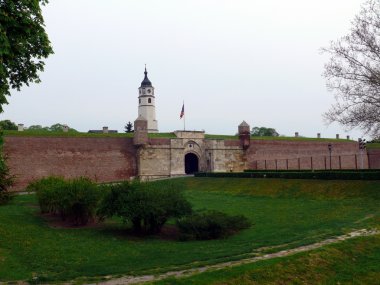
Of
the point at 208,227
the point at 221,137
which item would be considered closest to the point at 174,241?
the point at 208,227

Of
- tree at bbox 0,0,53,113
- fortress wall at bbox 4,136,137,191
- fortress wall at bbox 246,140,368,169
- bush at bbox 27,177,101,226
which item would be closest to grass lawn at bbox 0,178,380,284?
bush at bbox 27,177,101,226

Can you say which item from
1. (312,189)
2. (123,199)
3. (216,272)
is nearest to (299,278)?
(216,272)

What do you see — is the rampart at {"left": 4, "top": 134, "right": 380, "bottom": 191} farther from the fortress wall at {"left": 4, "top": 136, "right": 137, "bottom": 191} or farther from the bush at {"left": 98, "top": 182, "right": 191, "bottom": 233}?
the bush at {"left": 98, "top": 182, "right": 191, "bottom": 233}

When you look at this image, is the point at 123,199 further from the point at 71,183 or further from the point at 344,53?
the point at 344,53

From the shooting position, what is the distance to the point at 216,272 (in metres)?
8.67

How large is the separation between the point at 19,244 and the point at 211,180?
2082cm

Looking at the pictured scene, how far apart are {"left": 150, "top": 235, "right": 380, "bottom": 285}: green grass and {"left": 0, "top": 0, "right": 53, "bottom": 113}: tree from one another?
5733 millimetres

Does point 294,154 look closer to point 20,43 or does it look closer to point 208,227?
point 208,227

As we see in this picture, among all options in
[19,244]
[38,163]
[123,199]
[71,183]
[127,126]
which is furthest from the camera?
[127,126]

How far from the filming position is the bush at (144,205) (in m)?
14.1

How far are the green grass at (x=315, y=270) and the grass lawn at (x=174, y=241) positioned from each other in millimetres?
852

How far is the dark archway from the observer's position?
44.8m

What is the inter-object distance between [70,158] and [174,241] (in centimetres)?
2446

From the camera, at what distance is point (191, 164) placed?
45344 millimetres
